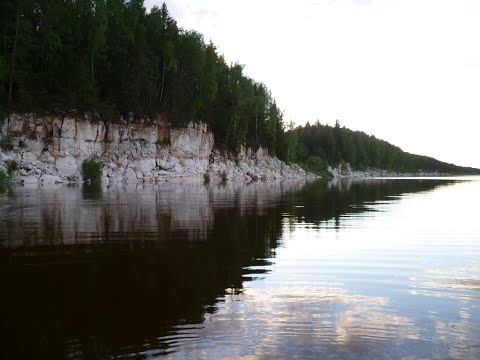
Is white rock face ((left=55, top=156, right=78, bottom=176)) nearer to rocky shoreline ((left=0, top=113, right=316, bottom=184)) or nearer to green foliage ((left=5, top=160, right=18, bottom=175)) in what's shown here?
rocky shoreline ((left=0, top=113, right=316, bottom=184))

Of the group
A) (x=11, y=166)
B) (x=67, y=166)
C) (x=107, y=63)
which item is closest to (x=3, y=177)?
(x=11, y=166)

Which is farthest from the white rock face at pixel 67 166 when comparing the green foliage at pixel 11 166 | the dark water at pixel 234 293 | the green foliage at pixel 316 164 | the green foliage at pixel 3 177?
the green foliage at pixel 316 164

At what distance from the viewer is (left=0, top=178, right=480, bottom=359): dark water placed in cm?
469

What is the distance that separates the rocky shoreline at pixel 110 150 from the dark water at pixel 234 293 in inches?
1369

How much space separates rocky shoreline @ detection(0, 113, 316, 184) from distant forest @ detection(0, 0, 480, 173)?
2054 mm

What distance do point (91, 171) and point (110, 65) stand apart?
20512mm

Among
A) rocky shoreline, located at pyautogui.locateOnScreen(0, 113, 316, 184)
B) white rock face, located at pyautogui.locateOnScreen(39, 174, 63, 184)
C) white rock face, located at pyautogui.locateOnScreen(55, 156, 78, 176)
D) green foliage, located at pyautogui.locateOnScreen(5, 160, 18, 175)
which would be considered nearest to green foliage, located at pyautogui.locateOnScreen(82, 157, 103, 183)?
rocky shoreline, located at pyautogui.locateOnScreen(0, 113, 316, 184)

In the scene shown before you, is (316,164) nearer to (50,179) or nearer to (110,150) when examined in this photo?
(110,150)

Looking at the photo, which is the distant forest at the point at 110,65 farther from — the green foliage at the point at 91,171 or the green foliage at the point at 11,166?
the green foliage at the point at 91,171

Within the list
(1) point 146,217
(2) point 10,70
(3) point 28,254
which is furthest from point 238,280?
(2) point 10,70

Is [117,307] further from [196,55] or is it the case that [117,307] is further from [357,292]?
[196,55]

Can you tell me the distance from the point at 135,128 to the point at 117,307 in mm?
54951

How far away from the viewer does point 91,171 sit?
1853 inches

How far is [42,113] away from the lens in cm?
4819
